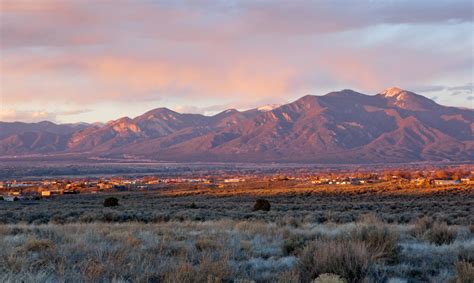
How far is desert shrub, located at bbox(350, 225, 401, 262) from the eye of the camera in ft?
33.0

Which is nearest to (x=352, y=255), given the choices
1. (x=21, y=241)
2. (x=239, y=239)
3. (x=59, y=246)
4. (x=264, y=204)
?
(x=239, y=239)

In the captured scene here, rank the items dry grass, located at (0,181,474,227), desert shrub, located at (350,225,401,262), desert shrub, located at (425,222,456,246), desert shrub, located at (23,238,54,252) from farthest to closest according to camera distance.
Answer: dry grass, located at (0,181,474,227), desert shrub, located at (425,222,456,246), desert shrub, located at (23,238,54,252), desert shrub, located at (350,225,401,262)

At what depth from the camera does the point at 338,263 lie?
850 centimetres

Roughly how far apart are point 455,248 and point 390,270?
2893 millimetres

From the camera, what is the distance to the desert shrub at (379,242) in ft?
33.0

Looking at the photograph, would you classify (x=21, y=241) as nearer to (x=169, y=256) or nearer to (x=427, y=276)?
(x=169, y=256)

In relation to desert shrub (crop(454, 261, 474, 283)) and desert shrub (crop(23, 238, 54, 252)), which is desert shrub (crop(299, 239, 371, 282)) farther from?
desert shrub (crop(23, 238, 54, 252))

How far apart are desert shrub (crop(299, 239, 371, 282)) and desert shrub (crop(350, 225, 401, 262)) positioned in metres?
0.74

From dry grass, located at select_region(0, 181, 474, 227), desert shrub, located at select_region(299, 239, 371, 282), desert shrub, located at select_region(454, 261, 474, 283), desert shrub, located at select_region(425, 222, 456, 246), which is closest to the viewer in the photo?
desert shrub, located at select_region(454, 261, 474, 283)

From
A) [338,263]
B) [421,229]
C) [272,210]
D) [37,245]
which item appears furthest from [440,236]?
[272,210]

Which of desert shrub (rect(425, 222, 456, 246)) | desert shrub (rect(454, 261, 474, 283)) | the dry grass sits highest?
desert shrub (rect(454, 261, 474, 283))

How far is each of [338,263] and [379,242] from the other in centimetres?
246

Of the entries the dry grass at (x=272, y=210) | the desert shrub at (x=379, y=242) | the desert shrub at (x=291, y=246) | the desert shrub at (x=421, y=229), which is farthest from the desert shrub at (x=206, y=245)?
the dry grass at (x=272, y=210)

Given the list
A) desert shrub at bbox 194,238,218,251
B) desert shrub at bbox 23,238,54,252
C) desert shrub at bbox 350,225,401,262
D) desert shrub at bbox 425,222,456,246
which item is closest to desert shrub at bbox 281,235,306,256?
desert shrub at bbox 350,225,401,262
